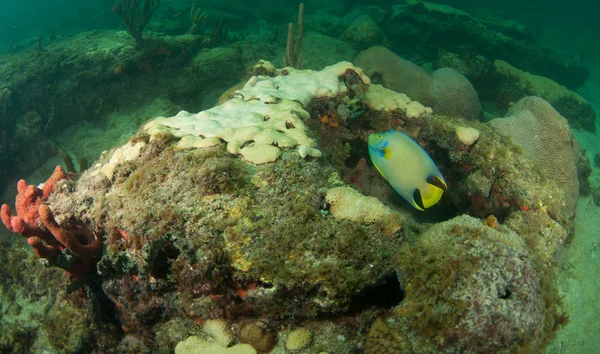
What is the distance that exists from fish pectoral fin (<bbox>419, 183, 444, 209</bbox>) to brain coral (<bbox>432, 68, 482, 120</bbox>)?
5.07 meters

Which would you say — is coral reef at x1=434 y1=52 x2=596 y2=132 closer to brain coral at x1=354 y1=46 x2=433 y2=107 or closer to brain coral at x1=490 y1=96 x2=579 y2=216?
brain coral at x1=354 y1=46 x2=433 y2=107

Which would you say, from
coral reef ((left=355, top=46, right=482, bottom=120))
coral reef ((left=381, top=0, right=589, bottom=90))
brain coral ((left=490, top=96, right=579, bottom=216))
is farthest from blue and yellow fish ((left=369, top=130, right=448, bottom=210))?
coral reef ((left=381, top=0, right=589, bottom=90))

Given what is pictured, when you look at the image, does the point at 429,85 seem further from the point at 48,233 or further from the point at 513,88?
the point at 48,233

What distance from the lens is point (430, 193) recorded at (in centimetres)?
212

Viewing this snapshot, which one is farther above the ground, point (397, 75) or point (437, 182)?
point (437, 182)

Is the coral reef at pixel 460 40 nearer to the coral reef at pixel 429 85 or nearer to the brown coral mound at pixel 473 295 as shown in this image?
the coral reef at pixel 429 85

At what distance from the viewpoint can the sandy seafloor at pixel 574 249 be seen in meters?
4.04

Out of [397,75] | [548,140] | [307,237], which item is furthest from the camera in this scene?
[397,75]

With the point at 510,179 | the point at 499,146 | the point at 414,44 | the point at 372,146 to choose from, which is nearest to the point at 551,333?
the point at 372,146

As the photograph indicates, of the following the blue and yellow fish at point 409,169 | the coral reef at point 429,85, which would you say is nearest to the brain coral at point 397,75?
the coral reef at point 429,85

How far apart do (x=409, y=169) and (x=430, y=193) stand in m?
0.21

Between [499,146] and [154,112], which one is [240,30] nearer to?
[154,112]

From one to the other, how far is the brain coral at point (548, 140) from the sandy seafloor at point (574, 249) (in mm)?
765

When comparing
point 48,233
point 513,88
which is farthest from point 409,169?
point 513,88
